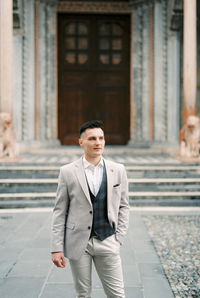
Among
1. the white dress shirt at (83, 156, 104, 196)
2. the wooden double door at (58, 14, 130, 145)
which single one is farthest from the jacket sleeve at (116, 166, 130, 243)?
the wooden double door at (58, 14, 130, 145)

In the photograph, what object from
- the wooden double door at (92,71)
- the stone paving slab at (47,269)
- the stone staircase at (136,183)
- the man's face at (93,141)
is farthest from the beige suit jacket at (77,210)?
the wooden double door at (92,71)

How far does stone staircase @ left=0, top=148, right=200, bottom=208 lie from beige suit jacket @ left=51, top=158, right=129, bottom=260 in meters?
4.72

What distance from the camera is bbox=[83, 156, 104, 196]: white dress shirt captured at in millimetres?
2229

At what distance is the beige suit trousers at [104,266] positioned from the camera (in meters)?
2.17

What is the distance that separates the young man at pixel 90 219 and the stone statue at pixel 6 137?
21.2 ft

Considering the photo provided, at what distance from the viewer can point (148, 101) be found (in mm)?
12078

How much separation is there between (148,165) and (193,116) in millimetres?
1611

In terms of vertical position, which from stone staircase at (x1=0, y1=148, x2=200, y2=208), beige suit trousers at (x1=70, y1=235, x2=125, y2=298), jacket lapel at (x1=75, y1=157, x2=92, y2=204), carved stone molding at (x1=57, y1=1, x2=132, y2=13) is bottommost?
stone staircase at (x1=0, y1=148, x2=200, y2=208)

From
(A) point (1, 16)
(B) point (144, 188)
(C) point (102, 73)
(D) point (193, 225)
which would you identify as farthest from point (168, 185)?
(C) point (102, 73)

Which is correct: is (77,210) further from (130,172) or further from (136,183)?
(130,172)

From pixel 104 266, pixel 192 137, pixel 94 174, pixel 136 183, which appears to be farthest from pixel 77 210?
pixel 192 137

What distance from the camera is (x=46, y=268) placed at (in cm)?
376

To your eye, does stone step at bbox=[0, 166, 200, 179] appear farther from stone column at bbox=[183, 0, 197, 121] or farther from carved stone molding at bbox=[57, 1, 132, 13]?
carved stone molding at bbox=[57, 1, 132, 13]

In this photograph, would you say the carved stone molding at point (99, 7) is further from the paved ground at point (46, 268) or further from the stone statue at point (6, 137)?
the paved ground at point (46, 268)
